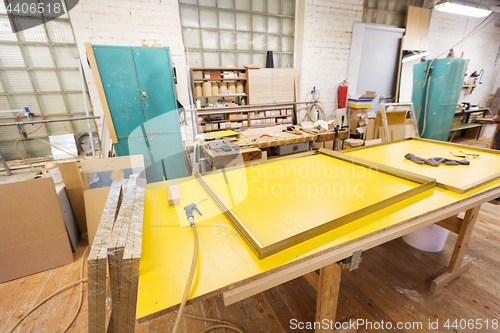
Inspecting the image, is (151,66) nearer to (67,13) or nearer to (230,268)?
(67,13)

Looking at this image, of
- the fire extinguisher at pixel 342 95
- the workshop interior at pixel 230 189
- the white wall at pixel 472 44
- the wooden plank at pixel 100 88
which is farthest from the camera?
the white wall at pixel 472 44

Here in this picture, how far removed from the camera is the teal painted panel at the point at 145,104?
8.16 feet

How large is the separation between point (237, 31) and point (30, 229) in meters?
4.50

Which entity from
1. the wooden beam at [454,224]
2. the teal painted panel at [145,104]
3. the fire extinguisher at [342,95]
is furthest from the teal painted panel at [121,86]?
the fire extinguisher at [342,95]

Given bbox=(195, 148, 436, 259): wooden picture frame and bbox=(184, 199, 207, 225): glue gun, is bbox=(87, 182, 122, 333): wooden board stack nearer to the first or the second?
bbox=(184, 199, 207, 225): glue gun

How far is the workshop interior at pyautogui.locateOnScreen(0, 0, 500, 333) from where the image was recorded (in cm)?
73

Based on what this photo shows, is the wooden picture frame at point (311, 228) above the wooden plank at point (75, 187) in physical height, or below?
above

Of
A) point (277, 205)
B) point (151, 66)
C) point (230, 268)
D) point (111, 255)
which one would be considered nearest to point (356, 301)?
point (277, 205)

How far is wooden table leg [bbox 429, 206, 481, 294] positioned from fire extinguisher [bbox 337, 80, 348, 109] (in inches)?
157

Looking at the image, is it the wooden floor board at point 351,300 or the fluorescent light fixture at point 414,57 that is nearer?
the wooden floor board at point 351,300

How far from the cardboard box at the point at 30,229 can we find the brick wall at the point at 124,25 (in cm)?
144

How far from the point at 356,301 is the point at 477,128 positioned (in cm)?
718

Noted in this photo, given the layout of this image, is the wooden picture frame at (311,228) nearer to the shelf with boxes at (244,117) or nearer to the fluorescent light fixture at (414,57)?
the shelf with boxes at (244,117)

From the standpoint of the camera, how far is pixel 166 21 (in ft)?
11.4
